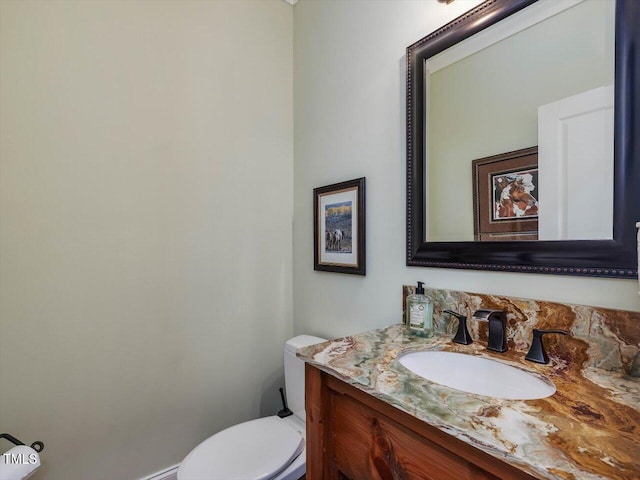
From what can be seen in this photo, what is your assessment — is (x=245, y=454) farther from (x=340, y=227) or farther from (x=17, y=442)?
(x=340, y=227)

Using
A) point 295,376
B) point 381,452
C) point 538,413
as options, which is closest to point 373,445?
point 381,452

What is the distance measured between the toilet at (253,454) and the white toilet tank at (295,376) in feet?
0.21

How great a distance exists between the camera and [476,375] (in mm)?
900

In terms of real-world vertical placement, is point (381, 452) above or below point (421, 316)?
below

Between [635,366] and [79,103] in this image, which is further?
[79,103]

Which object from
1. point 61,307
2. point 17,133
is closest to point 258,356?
point 61,307

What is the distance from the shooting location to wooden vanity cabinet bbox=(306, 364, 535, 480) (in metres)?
0.57

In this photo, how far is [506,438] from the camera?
0.50 metres

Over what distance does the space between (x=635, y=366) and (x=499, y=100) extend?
0.80 m

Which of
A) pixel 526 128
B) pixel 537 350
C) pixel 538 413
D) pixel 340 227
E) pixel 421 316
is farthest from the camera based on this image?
pixel 340 227

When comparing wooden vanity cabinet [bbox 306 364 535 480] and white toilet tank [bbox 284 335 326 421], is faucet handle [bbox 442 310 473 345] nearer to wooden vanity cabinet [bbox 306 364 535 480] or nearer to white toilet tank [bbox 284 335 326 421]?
wooden vanity cabinet [bbox 306 364 535 480]

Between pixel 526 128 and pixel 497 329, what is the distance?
0.59 m

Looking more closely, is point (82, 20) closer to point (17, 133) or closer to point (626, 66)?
point (17, 133)

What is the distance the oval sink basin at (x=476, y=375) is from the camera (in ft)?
2.60
